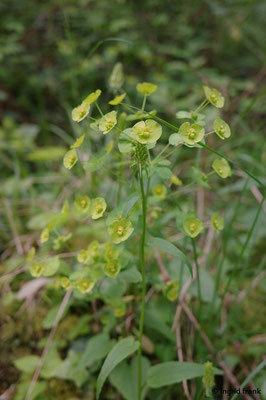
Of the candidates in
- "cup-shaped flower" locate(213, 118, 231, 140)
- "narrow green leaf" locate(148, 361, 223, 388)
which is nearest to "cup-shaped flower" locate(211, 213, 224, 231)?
"cup-shaped flower" locate(213, 118, 231, 140)

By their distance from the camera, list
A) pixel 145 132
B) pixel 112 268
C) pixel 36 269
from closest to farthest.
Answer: pixel 145 132 → pixel 112 268 → pixel 36 269

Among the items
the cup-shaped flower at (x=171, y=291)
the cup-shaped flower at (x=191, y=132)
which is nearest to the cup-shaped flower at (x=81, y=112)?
the cup-shaped flower at (x=191, y=132)

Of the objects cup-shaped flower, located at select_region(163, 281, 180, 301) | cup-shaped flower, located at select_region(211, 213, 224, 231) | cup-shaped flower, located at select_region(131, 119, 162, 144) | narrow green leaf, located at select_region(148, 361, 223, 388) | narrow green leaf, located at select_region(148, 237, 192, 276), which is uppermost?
cup-shaped flower, located at select_region(131, 119, 162, 144)

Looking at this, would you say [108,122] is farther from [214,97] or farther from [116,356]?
[116,356]

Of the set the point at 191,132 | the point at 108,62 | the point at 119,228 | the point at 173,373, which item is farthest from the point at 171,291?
the point at 108,62

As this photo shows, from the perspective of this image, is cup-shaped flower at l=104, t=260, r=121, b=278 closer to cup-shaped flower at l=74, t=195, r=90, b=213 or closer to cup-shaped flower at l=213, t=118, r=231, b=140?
cup-shaped flower at l=74, t=195, r=90, b=213

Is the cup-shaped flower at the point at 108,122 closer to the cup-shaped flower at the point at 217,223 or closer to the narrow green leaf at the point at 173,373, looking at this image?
the cup-shaped flower at the point at 217,223
